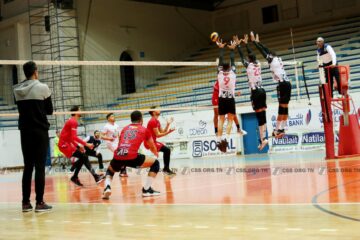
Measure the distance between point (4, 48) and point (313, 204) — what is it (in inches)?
927

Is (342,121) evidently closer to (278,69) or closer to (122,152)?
(278,69)

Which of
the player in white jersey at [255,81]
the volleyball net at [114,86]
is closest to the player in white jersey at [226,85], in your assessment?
the player in white jersey at [255,81]

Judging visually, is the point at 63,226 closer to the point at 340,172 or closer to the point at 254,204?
the point at 254,204

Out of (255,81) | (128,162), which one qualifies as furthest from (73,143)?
(255,81)

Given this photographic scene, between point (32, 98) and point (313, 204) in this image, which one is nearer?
point (313, 204)

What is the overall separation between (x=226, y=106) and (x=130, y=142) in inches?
86.5

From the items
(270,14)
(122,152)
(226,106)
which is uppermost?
(270,14)

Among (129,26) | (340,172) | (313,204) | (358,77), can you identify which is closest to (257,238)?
(313,204)

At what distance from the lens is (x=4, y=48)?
2652 centimetres

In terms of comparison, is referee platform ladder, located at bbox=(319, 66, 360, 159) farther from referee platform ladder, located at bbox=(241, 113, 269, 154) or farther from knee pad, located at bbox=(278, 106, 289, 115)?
referee platform ladder, located at bbox=(241, 113, 269, 154)

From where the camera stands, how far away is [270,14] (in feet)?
88.1

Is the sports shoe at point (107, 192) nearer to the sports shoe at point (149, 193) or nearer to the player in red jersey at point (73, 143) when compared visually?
the sports shoe at point (149, 193)

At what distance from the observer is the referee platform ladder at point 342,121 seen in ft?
39.0

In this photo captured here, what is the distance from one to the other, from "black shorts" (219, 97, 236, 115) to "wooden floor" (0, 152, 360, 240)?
118cm
